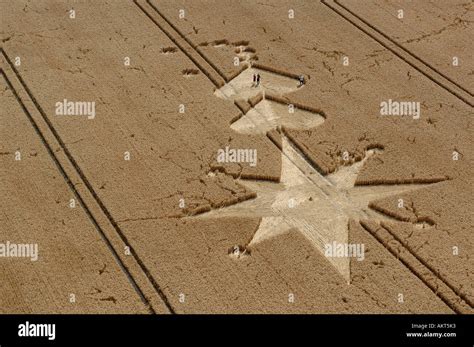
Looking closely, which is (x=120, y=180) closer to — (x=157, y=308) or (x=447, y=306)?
(x=157, y=308)

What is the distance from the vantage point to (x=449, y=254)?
14797 millimetres

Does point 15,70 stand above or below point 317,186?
above

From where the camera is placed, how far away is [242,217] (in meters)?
15.7

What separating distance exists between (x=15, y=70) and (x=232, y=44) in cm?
794

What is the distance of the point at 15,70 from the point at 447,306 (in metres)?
16.3

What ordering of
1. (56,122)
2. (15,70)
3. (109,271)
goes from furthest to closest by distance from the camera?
(15,70)
(56,122)
(109,271)

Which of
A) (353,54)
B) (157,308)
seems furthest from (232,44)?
(157,308)
